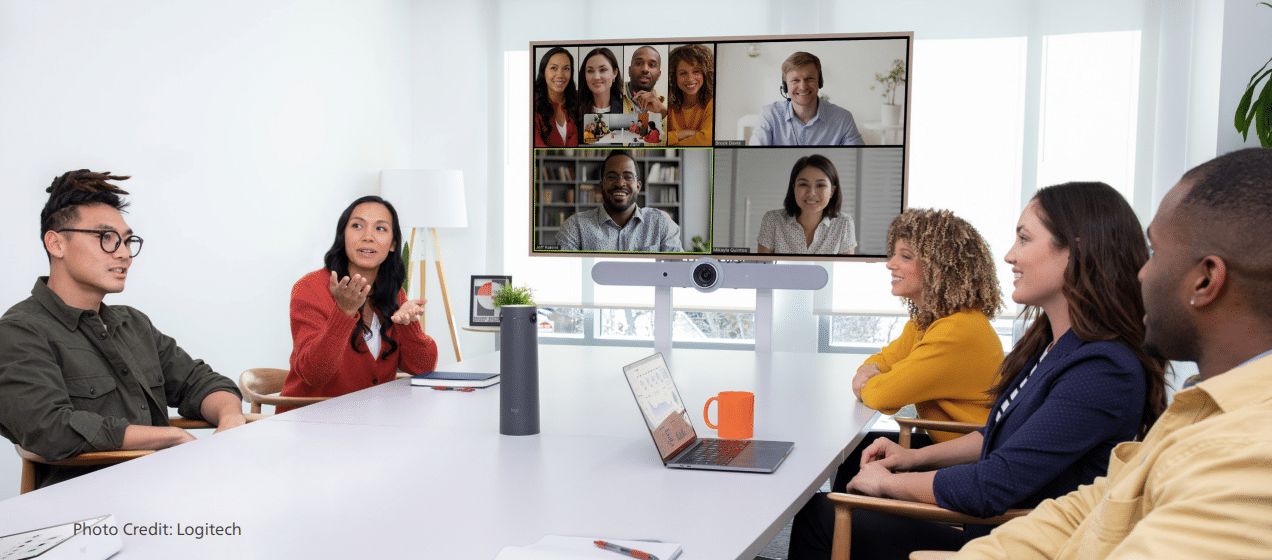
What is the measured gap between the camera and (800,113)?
3.35 metres

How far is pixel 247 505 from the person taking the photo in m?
1.30

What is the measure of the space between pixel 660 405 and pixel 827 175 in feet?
6.31

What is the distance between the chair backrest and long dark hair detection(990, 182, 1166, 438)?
206 cm

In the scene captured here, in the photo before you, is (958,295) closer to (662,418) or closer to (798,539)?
(798,539)

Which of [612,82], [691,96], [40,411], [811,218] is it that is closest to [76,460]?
[40,411]

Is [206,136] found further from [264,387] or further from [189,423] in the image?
[189,423]

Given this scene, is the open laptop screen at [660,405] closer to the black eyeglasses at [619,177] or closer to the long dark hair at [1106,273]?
the long dark hair at [1106,273]

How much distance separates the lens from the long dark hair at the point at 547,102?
346 cm

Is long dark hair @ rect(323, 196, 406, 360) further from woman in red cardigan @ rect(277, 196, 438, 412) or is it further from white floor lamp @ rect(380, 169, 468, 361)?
white floor lamp @ rect(380, 169, 468, 361)

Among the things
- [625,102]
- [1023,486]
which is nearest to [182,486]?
[1023,486]

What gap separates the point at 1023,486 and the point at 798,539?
56 centimetres

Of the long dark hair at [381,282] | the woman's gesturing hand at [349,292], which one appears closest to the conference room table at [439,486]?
the woman's gesturing hand at [349,292]

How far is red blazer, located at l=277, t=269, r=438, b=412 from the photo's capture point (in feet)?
8.46

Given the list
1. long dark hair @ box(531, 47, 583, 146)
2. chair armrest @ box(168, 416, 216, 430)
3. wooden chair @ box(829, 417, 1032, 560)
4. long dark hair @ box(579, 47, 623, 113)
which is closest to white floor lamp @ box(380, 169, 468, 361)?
long dark hair @ box(531, 47, 583, 146)
